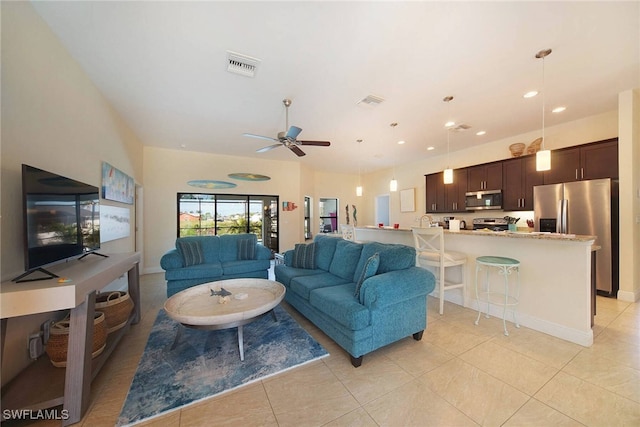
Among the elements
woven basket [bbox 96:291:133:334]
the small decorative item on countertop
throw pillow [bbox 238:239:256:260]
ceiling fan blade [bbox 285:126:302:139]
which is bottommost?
woven basket [bbox 96:291:133:334]

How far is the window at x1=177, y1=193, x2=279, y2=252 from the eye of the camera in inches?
230

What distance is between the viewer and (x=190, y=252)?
3766 millimetres

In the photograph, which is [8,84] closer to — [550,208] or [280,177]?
[280,177]

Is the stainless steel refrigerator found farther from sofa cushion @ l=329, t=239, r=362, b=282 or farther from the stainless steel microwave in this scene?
sofa cushion @ l=329, t=239, r=362, b=282

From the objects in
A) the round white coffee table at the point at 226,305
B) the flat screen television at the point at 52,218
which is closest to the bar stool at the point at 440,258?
the round white coffee table at the point at 226,305

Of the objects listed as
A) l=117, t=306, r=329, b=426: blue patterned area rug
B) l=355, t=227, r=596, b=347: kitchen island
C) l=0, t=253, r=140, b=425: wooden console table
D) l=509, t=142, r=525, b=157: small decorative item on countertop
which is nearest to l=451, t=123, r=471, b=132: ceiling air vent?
l=509, t=142, r=525, b=157: small decorative item on countertop

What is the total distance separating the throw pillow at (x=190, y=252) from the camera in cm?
369

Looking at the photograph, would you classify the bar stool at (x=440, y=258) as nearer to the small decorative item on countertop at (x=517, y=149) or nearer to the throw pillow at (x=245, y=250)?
the throw pillow at (x=245, y=250)

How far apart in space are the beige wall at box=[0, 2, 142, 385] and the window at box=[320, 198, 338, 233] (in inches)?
253

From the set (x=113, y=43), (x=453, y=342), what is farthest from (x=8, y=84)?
(x=453, y=342)

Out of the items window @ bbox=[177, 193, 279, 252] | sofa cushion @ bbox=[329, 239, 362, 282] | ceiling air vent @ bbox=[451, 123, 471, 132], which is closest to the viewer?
sofa cushion @ bbox=[329, 239, 362, 282]

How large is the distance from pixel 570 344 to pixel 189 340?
3.81m

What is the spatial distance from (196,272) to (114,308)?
130 centimetres

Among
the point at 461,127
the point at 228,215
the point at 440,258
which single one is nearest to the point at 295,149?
the point at 440,258
